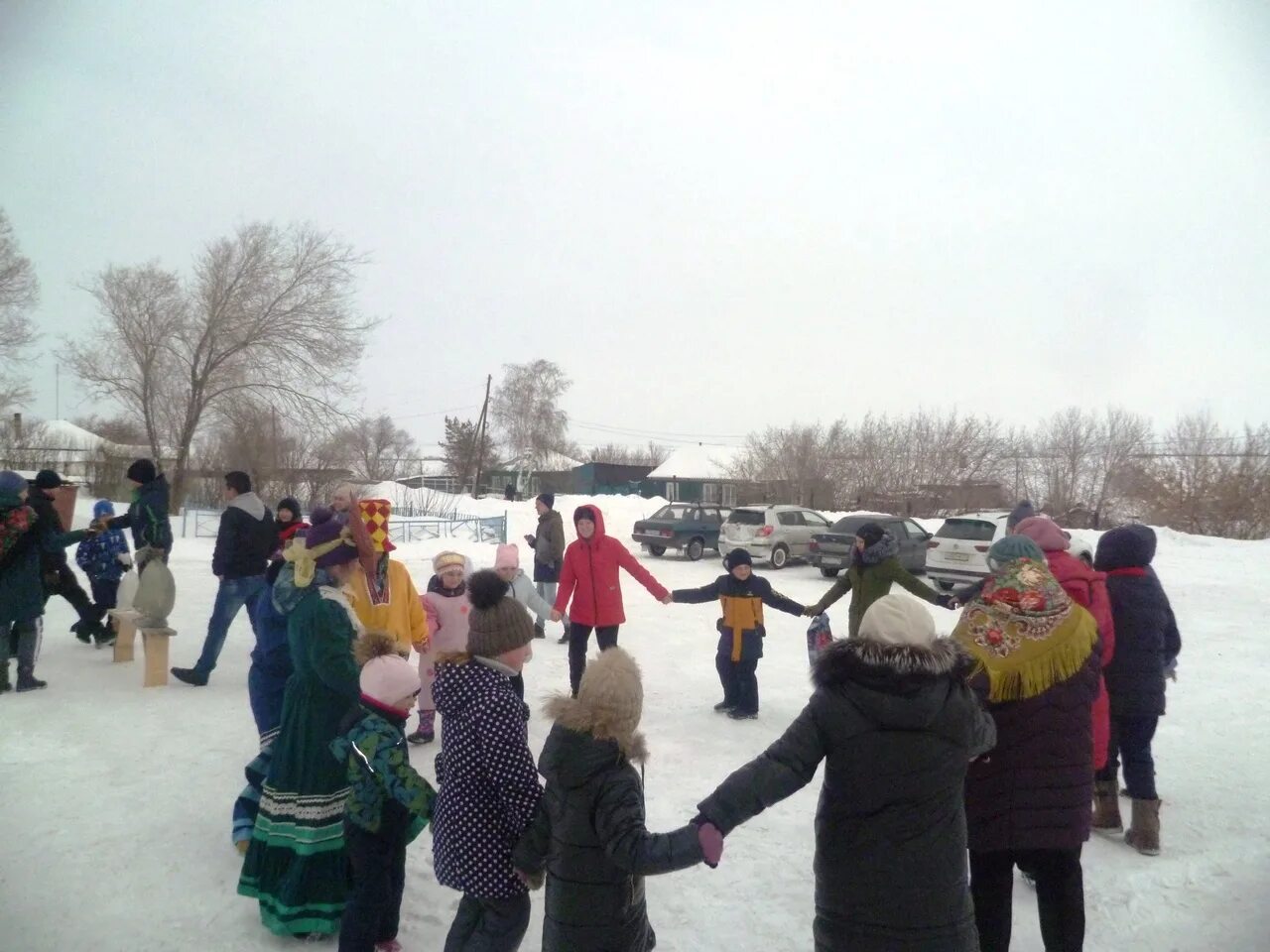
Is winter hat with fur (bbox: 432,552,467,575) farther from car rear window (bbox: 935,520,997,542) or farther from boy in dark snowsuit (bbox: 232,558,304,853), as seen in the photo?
car rear window (bbox: 935,520,997,542)

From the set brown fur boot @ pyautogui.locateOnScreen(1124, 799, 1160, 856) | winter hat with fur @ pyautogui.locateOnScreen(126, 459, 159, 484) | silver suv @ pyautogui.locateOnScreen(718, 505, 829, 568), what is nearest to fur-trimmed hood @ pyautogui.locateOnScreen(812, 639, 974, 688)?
brown fur boot @ pyautogui.locateOnScreen(1124, 799, 1160, 856)

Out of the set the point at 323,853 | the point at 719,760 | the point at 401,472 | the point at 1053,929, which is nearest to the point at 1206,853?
the point at 1053,929

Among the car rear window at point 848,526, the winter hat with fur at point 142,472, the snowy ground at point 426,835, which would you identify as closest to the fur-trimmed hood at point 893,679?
the snowy ground at point 426,835

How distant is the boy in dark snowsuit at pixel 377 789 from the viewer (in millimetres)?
3033

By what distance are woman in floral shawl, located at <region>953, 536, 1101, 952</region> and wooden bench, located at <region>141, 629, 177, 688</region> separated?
6885 millimetres

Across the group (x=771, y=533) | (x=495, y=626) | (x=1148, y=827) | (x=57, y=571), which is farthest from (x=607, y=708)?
(x=771, y=533)

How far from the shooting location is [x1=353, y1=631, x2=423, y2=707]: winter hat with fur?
10.5ft

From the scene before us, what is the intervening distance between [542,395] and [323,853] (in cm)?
5705

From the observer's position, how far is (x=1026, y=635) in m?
3.12

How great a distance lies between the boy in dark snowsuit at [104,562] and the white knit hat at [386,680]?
7.41 m

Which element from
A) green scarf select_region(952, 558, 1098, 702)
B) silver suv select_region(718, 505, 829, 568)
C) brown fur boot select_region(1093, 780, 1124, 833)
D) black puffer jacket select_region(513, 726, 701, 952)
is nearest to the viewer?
black puffer jacket select_region(513, 726, 701, 952)

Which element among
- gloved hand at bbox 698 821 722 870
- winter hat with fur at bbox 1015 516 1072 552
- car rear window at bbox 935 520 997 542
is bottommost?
gloved hand at bbox 698 821 722 870

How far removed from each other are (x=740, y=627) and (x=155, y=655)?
198 inches

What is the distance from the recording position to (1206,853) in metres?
4.79
